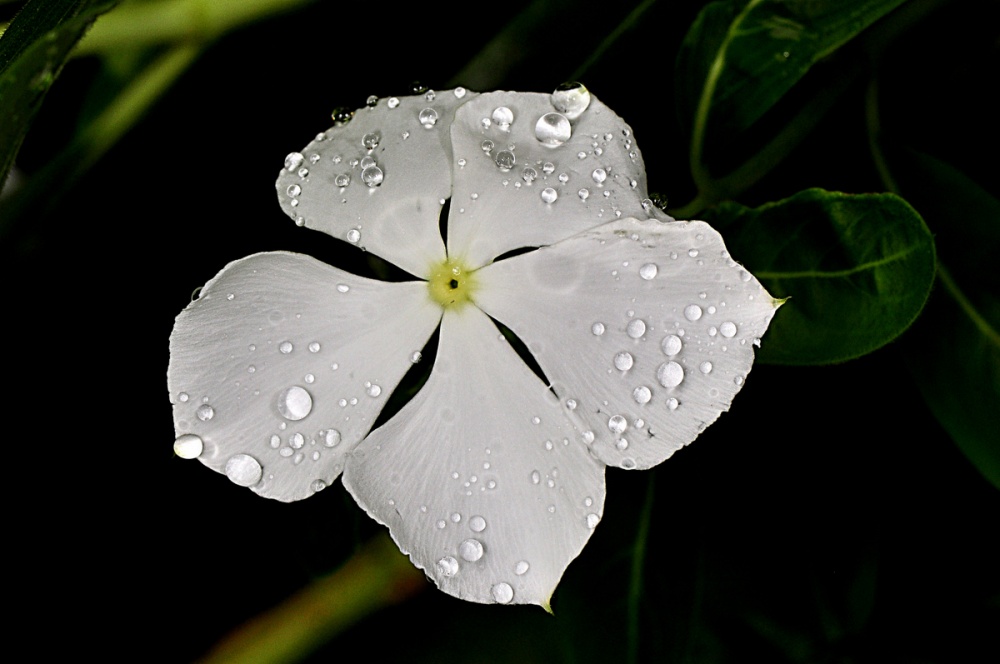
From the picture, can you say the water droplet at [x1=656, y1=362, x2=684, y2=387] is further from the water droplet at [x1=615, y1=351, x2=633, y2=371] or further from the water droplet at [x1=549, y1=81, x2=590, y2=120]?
the water droplet at [x1=549, y1=81, x2=590, y2=120]

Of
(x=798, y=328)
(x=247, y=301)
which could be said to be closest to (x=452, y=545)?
(x=247, y=301)

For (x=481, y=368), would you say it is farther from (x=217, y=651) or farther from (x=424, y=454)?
(x=217, y=651)

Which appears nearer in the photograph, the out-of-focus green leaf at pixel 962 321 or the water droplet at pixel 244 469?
the water droplet at pixel 244 469

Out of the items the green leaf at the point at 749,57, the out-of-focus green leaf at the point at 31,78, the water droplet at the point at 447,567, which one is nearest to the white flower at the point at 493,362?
the water droplet at the point at 447,567

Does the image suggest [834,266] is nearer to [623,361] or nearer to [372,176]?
[623,361]

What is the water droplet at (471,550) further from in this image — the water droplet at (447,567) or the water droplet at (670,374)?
the water droplet at (670,374)

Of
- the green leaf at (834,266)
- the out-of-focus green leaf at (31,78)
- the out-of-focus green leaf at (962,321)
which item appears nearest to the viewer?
the out-of-focus green leaf at (31,78)
